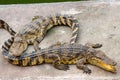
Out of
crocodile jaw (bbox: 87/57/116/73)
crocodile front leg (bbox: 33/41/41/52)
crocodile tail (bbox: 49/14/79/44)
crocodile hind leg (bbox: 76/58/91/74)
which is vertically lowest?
crocodile hind leg (bbox: 76/58/91/74)

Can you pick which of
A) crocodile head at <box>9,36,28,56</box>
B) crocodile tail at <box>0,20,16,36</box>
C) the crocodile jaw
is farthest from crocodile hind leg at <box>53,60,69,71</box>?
crocodile tail at <box>0,20,16,36</box>

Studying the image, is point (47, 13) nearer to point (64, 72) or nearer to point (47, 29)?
point (47, 29)

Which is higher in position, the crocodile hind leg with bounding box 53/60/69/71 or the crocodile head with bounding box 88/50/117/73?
the crocodile head with bounding box 88/50/117/73

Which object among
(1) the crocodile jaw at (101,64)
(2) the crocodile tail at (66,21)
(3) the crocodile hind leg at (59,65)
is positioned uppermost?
(2) the crocodile tail at (66,21)

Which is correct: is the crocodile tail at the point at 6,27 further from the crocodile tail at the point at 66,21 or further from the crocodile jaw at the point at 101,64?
the crocodile jaw at the point at 101,64

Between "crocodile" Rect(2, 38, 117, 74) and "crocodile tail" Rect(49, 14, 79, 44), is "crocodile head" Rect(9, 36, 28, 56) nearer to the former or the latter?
"crocodile" Rect(2, 38, 117, 74)

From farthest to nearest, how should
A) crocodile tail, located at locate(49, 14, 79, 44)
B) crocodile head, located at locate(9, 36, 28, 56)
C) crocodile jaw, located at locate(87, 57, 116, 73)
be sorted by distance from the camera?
crocodile tail, located at locate(49, 14, 79, 44), crocodile head, located at locate(9, 36, 28, 56), crocodile jaw, located at locate(87, 57, 116, 73)

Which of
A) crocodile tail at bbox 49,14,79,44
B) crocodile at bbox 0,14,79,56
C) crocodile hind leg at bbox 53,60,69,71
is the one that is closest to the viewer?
crocodile hind leg at bbox 53,60,69,71

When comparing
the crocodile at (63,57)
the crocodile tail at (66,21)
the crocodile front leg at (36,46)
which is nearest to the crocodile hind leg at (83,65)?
the crocodile at (63,57)
